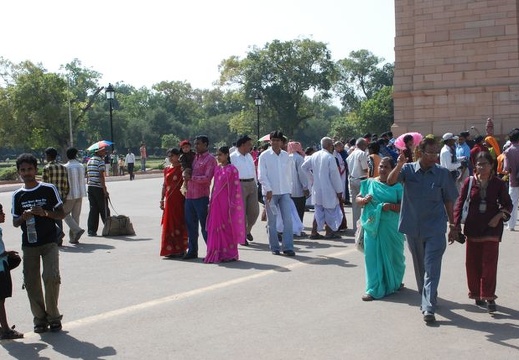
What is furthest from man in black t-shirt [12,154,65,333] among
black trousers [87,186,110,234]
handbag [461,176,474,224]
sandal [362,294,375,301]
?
black trousers [87,186,110,234]

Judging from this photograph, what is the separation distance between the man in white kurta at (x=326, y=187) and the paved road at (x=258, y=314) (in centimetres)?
209

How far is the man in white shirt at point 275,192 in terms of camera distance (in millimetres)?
10930

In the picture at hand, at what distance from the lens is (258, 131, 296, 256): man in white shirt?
10.9 metres

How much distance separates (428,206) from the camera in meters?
6.99

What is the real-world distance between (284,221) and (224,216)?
92 cm

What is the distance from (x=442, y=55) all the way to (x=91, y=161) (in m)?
13.7

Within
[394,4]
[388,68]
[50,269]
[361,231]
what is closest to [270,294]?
[361,231]

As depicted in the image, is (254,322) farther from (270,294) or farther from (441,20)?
(441,20)

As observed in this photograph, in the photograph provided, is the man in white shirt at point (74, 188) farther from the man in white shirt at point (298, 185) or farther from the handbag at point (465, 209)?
the handbag at point (465, 209)

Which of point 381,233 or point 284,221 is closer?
point 381,233

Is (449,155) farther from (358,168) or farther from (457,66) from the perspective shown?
(457,66)

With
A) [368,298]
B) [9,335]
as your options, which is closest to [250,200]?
[368,298]

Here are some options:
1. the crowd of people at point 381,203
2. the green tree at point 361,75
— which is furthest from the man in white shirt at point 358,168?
the green tree at point 361,75

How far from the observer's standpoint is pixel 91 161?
46.9 feet
